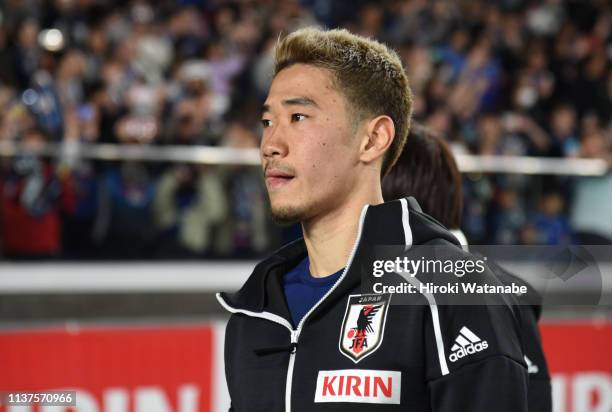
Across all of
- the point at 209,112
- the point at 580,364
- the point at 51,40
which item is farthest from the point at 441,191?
the point at 51,40

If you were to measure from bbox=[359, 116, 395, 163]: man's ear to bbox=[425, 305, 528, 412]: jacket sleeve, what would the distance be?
49 cm

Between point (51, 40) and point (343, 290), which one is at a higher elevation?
point (51, 40)

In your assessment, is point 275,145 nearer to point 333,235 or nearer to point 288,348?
point 333,235

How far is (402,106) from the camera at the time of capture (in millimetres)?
2273

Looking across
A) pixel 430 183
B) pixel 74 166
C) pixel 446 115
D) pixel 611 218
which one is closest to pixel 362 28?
pixel 446 115

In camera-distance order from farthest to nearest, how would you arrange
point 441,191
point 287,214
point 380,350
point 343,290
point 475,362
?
point 441,191, point 287,214, point 343,290, point 380,350, point 475,362

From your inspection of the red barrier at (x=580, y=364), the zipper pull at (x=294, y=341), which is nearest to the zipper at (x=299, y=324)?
the zipper pull at (x=294, y=341)

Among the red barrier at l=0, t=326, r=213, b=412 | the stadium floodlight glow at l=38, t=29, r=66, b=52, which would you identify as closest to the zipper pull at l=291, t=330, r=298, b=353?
the red barrier at l=0, t=326, r=213, b=412

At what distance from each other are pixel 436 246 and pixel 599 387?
3852 mm

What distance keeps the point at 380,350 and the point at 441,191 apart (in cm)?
106

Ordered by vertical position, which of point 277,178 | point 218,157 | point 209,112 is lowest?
point 277,178

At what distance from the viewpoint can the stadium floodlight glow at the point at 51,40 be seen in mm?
8227

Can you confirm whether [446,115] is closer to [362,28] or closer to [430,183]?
[362,28]

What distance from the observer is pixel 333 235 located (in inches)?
86.6
